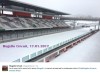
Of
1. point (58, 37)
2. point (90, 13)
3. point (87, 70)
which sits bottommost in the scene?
point (87, 70)

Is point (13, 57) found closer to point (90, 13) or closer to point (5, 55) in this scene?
point (5, 55)

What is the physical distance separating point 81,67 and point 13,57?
21.3 inches

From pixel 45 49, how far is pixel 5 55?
1.15 feet

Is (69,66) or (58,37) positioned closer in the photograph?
(69,66)

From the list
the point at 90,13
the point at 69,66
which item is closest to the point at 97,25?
the point at 90,13

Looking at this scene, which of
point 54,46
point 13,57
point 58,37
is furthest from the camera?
point 58,37

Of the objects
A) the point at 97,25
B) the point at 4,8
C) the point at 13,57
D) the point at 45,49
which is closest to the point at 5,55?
the point at 13,57

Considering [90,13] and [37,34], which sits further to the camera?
[37,34]

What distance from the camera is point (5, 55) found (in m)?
1.62

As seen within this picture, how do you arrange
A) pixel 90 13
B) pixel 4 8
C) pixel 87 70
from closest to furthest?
pixel 87 70 < pixel 90 13 < pixel 4 8

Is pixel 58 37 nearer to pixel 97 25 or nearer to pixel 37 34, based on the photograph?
pixel 37 34

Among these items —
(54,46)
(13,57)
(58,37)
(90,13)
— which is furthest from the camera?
(58,37)

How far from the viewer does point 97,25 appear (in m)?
2.30

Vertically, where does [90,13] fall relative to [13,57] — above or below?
above
